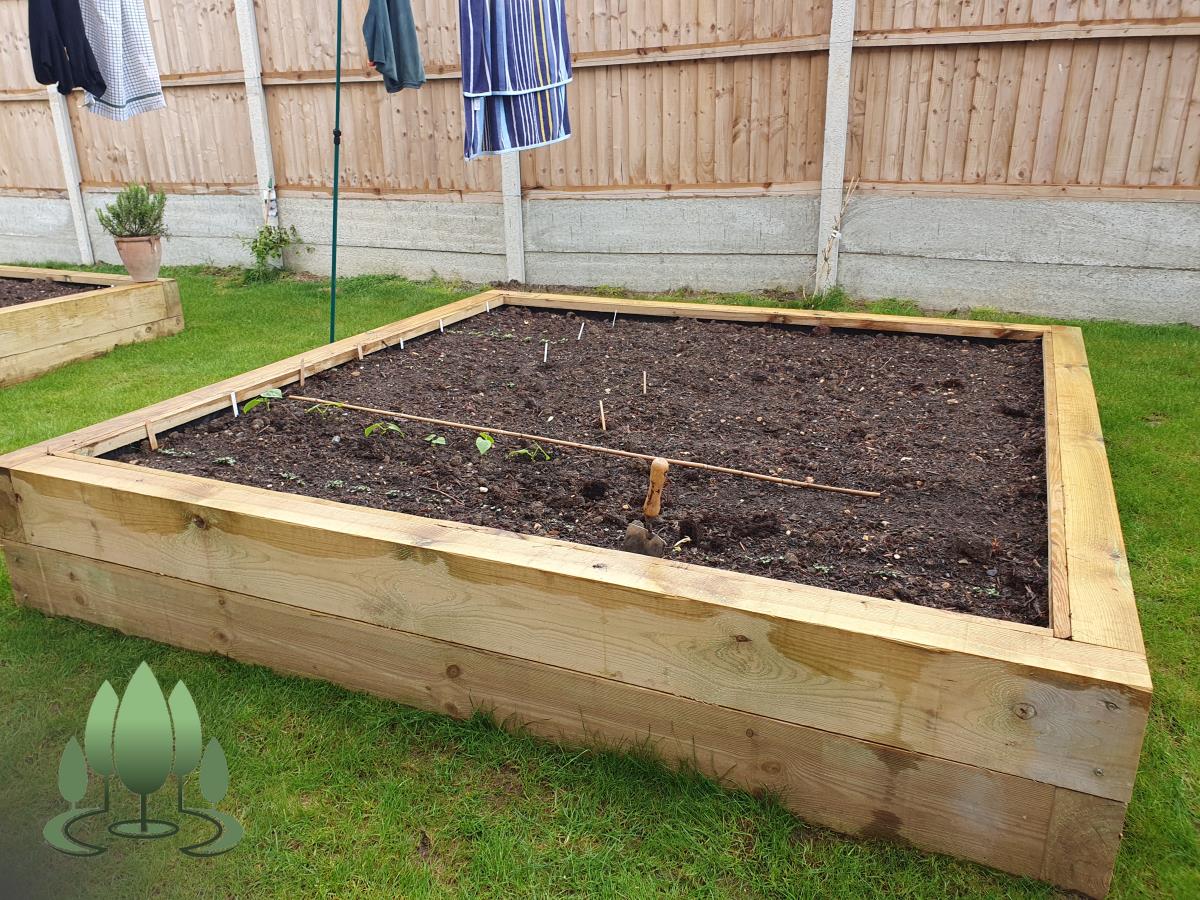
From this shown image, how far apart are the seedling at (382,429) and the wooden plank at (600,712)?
759 mm

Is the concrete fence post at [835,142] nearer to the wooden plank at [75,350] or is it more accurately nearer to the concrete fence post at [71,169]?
the wooden plank at [75,350]

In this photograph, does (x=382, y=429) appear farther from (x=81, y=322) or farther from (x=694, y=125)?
(x=694, y=125)

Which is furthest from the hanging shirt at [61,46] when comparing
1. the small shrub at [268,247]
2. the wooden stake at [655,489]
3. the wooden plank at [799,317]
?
the wooden stake at [655,489]

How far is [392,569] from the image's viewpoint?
74.1 inches

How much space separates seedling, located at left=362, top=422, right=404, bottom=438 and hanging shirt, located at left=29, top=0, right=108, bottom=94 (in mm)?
2527

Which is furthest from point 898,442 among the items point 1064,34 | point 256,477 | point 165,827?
point 1064,34

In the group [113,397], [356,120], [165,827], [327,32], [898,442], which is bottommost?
[113,397]

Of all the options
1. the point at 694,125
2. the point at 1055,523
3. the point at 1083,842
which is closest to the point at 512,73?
the point at 694,125

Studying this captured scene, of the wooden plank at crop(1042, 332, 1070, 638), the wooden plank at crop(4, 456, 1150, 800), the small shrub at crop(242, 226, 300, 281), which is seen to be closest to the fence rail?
the small shrub at crop(242, 226, 300, 281)

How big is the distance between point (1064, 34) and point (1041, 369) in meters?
2.50

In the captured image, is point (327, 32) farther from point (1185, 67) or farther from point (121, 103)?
point (1185, 67)

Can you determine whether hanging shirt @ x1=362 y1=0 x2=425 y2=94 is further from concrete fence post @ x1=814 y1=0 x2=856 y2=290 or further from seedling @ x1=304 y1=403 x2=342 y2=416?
seedling @ x1=304 y1=403 x2=342 y2=416

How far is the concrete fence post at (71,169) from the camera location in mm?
7676

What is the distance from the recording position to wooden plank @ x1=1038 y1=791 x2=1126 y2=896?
144cm
